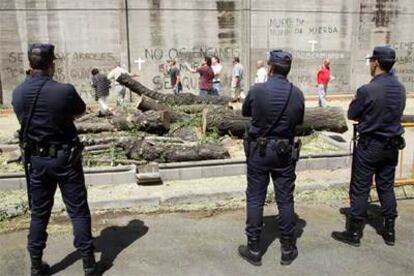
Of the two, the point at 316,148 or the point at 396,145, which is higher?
the point at 396,145

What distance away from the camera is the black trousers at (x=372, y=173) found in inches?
195

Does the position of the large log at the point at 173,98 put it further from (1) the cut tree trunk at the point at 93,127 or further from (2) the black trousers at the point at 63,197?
(2) the black trousers at the point at 63,197

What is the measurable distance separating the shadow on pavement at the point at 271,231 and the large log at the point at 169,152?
243cm

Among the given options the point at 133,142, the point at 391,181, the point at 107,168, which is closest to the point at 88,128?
the point at 133,142

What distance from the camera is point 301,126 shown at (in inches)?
388

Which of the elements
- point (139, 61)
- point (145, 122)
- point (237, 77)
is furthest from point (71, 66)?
point (145, 122)

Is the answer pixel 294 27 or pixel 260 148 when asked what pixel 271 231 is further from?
pixel 294 27

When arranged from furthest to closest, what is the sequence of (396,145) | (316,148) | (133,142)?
(316,148)
(133,142)
(396,145)

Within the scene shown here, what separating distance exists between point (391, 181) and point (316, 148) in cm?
408

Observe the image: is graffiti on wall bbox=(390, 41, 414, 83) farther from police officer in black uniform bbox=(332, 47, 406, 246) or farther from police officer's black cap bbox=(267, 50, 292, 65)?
police officer's black cap bbox=(267, 50, 292, 65)

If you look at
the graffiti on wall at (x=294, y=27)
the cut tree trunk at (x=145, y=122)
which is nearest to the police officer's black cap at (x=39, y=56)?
the cut tree trunk at (x=145, y=122)

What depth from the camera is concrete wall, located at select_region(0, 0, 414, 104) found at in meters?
15.8

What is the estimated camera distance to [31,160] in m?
4.25

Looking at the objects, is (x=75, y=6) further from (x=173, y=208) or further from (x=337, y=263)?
(x=337, y=263)
